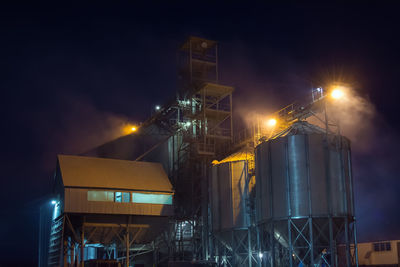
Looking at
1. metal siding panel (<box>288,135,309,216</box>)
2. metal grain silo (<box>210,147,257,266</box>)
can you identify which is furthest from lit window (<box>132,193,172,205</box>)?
metal siding panel (<box>288,135,309,216</box>)

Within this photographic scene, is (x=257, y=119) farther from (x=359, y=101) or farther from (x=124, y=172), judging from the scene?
(x=124, y=172)

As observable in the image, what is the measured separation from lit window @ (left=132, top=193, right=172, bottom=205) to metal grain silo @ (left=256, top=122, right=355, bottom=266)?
13987 mm

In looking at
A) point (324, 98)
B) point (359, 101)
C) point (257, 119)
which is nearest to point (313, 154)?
point (324, 98)

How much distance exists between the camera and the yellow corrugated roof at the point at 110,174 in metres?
45.0

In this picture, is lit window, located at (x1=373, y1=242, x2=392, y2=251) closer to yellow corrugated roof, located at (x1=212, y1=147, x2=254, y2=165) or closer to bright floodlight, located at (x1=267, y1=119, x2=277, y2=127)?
yellow corrugated roof, located at (x1=212, y1=147, x2=254, y2=165)

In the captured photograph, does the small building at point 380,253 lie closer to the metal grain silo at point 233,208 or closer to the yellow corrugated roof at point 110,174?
the metal grain silo at point 233,208

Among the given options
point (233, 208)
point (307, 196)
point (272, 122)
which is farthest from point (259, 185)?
point (272, 122)

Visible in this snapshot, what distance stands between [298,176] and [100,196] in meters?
19.5

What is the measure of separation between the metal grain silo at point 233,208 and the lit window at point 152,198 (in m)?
5.21

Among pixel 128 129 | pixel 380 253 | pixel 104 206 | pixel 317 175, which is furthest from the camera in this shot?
pixel 128 129

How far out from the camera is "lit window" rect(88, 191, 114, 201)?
145 ft

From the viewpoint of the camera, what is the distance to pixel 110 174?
A: 4728 centimetres

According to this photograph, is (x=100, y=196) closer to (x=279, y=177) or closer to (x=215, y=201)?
(x=215, y=201)

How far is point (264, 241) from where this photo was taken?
38.8 meters
